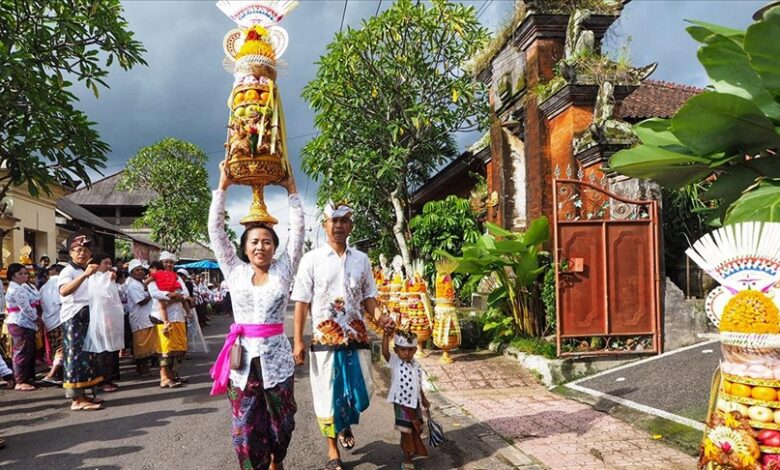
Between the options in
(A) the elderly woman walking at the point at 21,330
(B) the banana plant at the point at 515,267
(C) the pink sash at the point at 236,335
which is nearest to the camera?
(C) the pink sash at the point at 236,335

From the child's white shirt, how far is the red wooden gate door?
3.20 meters

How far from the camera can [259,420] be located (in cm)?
375

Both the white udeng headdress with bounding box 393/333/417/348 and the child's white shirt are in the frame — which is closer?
the child's white shirt

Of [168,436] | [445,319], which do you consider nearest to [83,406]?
[168,436]

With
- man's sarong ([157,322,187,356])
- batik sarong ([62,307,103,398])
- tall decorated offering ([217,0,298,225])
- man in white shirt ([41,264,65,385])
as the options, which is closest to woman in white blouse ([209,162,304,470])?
tall decorated offering ([217,0,298,225])

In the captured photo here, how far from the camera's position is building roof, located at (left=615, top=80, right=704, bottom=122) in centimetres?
1242

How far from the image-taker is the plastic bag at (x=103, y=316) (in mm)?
6840

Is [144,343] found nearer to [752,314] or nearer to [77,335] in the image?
[77,335]

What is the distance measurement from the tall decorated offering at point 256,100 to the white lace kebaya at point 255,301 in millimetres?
221

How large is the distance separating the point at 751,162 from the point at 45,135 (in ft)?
21.8

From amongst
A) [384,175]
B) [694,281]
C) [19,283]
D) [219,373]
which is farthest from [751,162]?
[384,175]

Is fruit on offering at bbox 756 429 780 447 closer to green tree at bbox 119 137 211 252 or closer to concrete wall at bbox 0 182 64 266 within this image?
concrete wall at bbox 0 182 64 266

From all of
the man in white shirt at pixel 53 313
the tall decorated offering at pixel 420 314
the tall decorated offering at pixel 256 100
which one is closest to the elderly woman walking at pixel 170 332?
the man in white shirt at pixel 53 313

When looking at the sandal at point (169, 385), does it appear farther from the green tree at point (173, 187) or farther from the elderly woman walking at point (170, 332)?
the green tree at point (173, 187)
